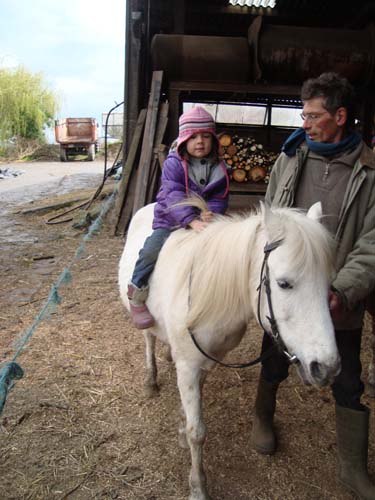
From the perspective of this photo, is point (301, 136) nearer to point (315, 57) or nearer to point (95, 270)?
point (95, 270)

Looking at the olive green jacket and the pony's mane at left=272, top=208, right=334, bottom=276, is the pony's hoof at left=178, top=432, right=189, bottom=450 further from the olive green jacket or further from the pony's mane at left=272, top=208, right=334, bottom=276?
the pony's mane at left=272, top=208, right=334, bottom=276

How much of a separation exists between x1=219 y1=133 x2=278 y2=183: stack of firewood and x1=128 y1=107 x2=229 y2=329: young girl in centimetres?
437

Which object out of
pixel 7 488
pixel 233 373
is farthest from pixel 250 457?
pixel 7 488

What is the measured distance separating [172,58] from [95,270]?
3181 mm

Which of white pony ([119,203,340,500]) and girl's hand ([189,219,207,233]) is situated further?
girl's hand ([189,219,207,233])

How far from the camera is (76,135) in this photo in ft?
76.6

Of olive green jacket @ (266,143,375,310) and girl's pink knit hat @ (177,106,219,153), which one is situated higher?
girl's pink knit hat @ (177,106,219,153)

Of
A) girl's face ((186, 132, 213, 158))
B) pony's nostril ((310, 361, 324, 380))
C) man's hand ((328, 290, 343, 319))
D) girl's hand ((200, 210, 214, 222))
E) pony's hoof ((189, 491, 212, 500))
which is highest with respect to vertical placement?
girl's face ((186, 132, 213, 158))

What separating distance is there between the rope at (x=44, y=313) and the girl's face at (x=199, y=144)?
69.9 inches

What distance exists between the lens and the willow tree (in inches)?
1081

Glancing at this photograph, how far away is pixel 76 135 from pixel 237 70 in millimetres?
19048

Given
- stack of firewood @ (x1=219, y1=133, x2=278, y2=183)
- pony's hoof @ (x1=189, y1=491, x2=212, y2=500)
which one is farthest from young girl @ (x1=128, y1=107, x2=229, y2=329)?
stack of firewood @ (x1=219, y1=133, x2=278, y2=183)

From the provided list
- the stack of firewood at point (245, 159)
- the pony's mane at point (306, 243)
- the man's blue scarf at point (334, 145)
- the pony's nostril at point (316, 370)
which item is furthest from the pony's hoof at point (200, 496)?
the stack of firewood at point (245, 159)

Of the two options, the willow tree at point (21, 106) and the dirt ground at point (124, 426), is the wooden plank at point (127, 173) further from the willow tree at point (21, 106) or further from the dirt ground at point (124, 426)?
the willow tree at point (21, 106)
